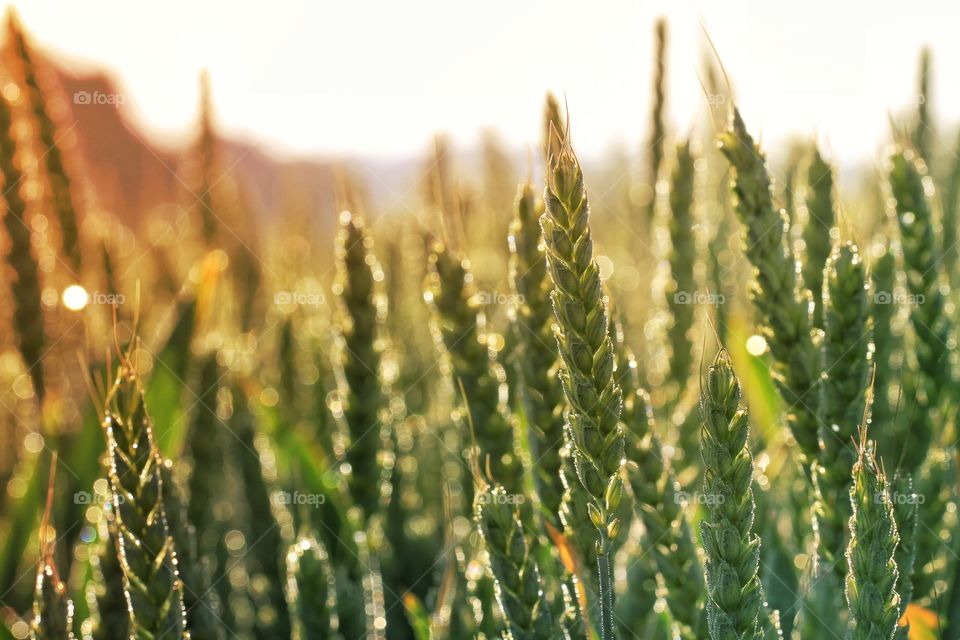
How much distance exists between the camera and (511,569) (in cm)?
70

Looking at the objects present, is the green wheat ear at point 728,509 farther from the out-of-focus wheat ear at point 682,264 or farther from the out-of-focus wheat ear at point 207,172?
the out-of-focus wheat ear at point 207,172

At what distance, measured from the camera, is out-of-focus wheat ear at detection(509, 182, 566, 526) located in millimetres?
845

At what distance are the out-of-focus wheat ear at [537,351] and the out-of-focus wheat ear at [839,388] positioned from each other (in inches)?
10.3

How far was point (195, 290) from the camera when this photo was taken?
1.50 m

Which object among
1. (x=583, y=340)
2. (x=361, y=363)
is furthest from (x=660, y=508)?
(x=361, y=363)

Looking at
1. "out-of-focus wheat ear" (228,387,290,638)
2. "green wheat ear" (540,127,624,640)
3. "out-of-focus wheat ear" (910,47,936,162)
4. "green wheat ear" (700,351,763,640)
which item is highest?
"out-of-focus wheat ear" (910,47,936,162)

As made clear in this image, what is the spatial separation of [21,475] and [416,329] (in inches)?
42.3

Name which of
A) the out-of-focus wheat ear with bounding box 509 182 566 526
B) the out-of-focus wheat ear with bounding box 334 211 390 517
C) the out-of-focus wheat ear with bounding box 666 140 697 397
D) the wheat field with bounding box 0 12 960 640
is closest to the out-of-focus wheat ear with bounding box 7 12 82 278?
the wheat field with bounding box 0 12 960 640

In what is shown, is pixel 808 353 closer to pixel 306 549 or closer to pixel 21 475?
pixel 306 549

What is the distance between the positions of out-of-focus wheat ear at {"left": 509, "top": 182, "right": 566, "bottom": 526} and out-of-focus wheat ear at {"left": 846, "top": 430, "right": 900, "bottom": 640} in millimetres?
308

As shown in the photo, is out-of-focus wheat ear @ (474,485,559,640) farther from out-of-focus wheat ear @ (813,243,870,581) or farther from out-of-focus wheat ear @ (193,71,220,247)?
out-of-focus wheat ear @ (193,71,220,247)

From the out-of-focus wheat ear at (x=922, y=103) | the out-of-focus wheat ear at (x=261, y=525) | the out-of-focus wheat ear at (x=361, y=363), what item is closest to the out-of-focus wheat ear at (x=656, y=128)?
the out-of-focus wheat ear at (x=922, y=103)

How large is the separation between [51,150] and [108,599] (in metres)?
0.90

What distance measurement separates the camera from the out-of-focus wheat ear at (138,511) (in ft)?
2.25
